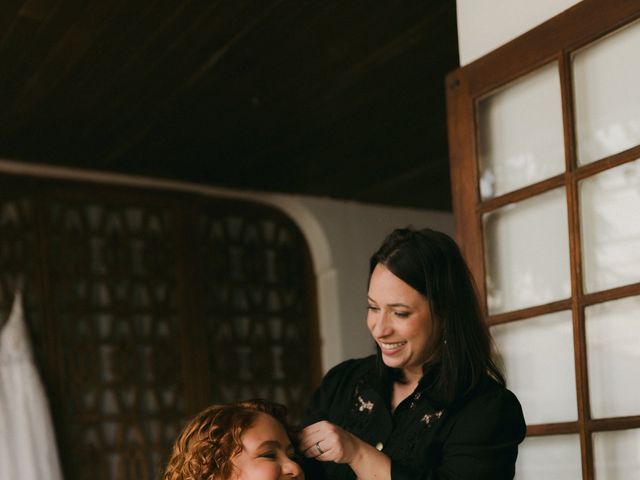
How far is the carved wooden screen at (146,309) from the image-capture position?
4.64 meters

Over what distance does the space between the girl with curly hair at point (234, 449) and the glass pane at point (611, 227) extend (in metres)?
0.95

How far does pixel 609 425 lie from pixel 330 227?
3.31 meters

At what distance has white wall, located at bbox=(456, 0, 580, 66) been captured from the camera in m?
2.62

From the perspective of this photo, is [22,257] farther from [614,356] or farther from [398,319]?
[614,356]

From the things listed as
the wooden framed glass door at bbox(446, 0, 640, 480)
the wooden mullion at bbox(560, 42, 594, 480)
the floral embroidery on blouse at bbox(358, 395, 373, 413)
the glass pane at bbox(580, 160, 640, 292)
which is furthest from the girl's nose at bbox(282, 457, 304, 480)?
the glass pane at bbox(580, 160, 640, 292)

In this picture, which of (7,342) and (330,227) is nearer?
(7,342)

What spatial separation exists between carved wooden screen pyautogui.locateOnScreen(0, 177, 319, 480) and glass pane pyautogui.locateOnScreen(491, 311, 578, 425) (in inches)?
98.7

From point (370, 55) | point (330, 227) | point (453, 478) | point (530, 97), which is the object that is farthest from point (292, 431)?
point (330, 227)

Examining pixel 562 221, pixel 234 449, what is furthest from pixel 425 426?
pixel 562 221

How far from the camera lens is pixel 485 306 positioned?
2869 millimetres

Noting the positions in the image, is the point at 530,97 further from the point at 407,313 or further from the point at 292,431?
the point at 292,431

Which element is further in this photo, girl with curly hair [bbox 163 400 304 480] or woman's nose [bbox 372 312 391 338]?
woman's nose [bbox 372 312 391 338]

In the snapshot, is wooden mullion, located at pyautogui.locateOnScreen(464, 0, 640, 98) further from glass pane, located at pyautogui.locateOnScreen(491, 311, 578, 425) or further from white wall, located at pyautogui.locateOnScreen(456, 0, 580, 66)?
glass pane, located at pyautogui.locateOnScreen(491, 311, 578, 425)

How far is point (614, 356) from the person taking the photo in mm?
2453
